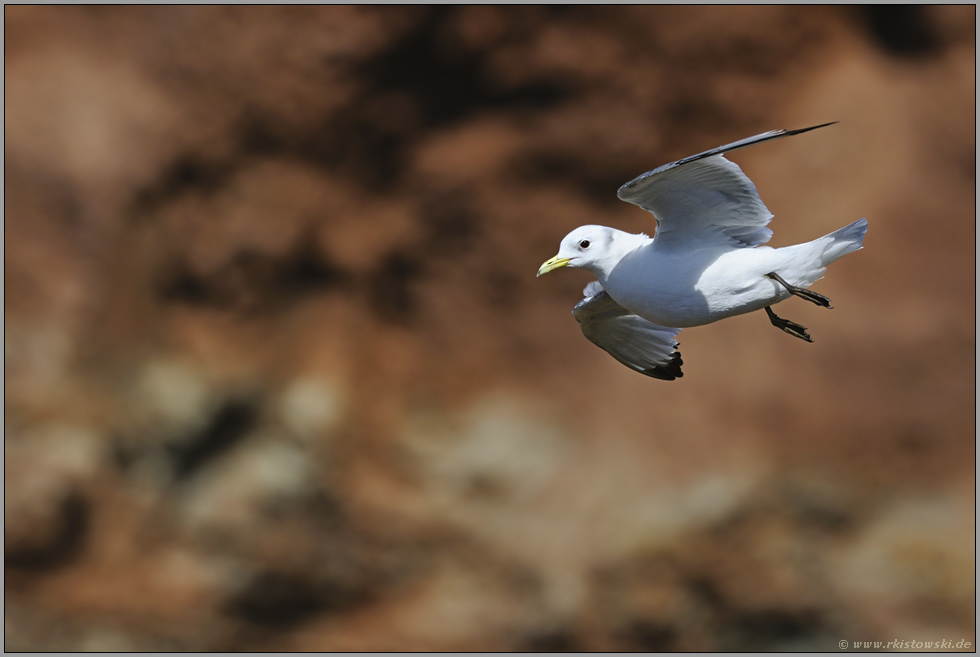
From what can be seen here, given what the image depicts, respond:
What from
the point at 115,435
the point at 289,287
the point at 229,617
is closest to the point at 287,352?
the point at 289,287

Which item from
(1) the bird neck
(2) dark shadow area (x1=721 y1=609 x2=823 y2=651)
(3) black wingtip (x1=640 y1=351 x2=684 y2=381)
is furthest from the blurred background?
(1) the bird neck

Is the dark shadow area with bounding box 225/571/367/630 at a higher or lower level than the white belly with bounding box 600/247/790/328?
lower

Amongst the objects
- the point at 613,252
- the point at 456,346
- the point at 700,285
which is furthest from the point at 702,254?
the point at 456,346

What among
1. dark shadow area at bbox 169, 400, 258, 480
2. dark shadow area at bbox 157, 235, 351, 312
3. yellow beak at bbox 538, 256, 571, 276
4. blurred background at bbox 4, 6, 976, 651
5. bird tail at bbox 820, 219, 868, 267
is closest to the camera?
bird tail at bbox 820, 219, 868, 267

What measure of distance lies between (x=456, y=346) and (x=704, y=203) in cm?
313

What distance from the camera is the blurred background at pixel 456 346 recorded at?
471 centimetres

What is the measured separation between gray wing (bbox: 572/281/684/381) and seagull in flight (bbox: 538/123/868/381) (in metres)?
0.49

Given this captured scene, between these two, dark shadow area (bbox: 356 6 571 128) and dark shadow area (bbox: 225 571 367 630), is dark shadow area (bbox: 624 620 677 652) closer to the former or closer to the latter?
dark shadow area (bbox: 225 571 367 630)

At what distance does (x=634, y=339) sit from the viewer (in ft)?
9.22

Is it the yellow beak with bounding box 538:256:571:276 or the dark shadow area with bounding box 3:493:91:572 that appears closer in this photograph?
the yellow beak with bounding box 538:256:571:276

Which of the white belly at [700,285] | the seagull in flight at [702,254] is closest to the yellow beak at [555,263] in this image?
the seagull in flight at [702,254]

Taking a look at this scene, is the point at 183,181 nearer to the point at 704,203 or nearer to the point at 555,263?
the point at 555,263

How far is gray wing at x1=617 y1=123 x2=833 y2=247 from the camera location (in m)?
2.00

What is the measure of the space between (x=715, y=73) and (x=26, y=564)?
15.2 ft
